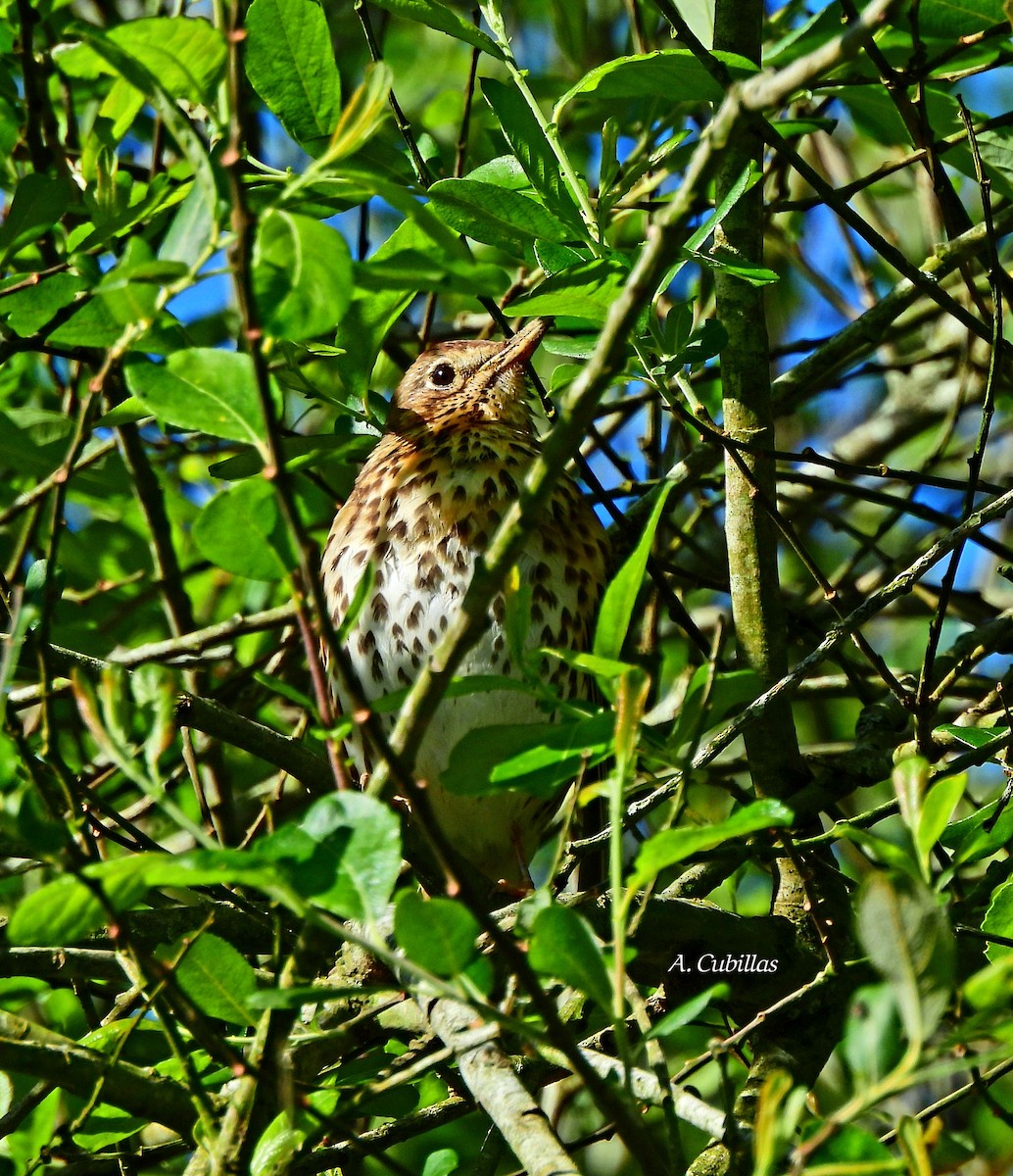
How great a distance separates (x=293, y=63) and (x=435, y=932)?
1634mm

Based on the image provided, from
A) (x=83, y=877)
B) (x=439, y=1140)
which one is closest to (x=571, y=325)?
(x=83, y=877)

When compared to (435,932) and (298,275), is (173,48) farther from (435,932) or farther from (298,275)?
(435,932)

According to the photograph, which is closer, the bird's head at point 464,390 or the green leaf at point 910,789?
the green leaf at point 910,789

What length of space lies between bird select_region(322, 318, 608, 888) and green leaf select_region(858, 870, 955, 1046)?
2737mm

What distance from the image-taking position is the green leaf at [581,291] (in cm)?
271

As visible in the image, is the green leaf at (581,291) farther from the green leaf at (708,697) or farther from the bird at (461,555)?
the bird at (461,555)

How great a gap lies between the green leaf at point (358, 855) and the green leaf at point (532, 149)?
1540mm

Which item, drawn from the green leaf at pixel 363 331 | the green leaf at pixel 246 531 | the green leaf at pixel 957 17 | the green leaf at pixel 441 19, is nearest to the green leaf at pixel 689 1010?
the green leaf at pixel 246 531

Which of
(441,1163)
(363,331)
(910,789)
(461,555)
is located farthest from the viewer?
(461,555)

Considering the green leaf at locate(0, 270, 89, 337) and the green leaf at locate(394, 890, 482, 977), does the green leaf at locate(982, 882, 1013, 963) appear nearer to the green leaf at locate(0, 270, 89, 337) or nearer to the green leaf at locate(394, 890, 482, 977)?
the green leaf at locate(394, 890, 482, 977)

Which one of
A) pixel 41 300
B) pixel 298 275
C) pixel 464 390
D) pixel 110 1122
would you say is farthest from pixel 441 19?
pixel 110 1122

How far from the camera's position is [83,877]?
1.79 meters

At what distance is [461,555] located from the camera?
14.9 ft

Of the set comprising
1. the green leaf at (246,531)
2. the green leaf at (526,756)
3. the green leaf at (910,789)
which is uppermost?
the green leaf at (246,531)
